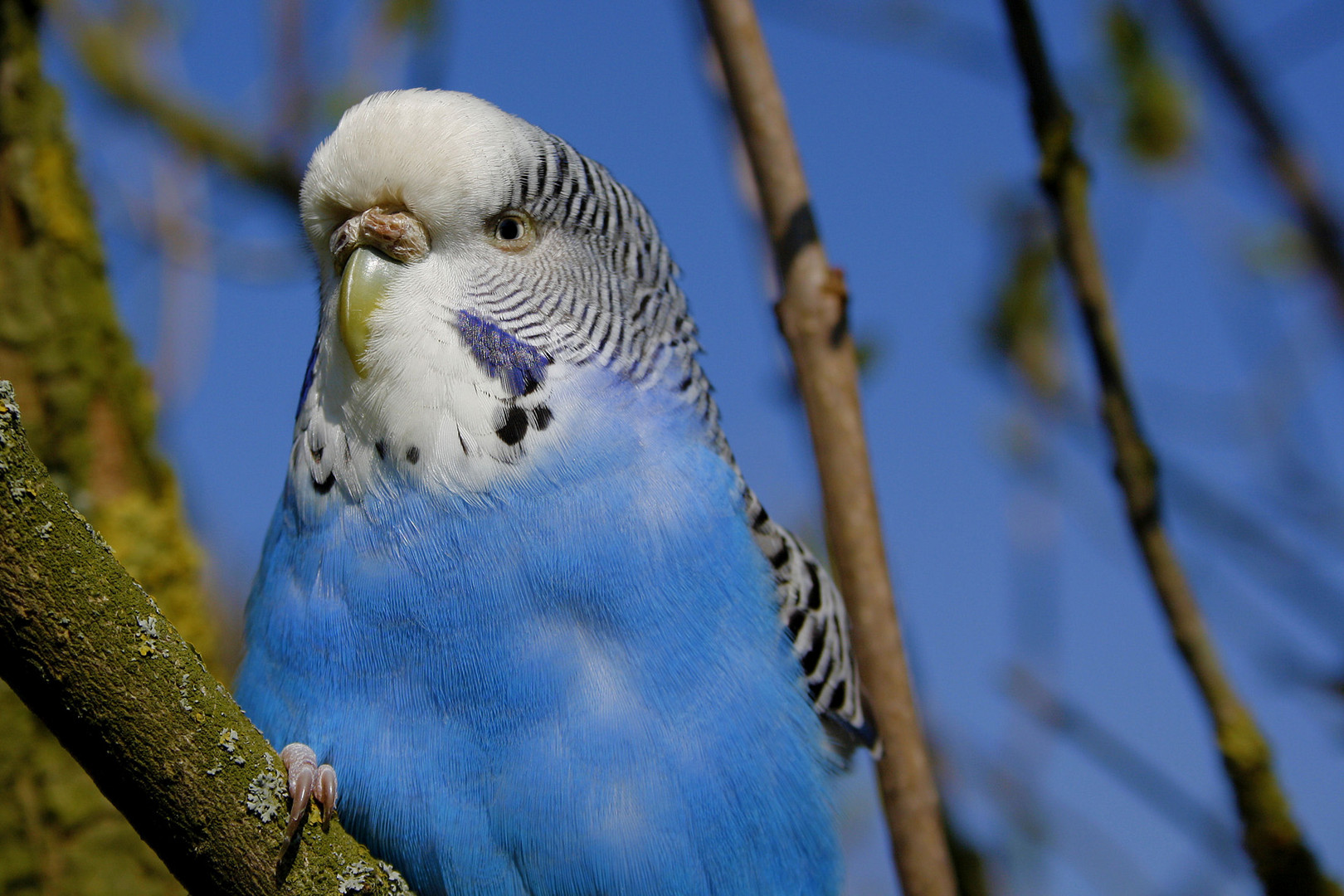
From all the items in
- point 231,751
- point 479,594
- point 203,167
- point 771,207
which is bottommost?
point 231,751

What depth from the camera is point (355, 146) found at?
8.92 ft

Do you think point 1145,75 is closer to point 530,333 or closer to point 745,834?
point 530,333

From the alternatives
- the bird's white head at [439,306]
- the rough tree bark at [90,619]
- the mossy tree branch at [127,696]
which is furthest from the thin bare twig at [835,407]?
the mossy tree branch at [127,696]

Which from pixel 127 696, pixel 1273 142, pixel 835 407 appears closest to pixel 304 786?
pixel 127 696

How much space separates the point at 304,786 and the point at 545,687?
59cm

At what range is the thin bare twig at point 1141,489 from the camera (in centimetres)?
236

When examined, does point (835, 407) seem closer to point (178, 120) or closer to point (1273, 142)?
point (1273, 142)

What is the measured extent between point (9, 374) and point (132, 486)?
1.64 feet

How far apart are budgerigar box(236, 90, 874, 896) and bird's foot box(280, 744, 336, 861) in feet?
0.05

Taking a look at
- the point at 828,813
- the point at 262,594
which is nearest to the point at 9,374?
the point at 262,594

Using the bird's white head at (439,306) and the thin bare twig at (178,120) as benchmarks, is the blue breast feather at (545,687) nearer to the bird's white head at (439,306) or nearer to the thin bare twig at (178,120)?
the bird's white head at (439,306)

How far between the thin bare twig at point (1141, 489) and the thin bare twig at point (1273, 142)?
0.32 m

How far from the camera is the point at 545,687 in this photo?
251 centimetres

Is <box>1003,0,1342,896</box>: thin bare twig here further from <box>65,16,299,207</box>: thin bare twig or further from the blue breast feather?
<box>65,16,299,207</box>: thin bare twig
